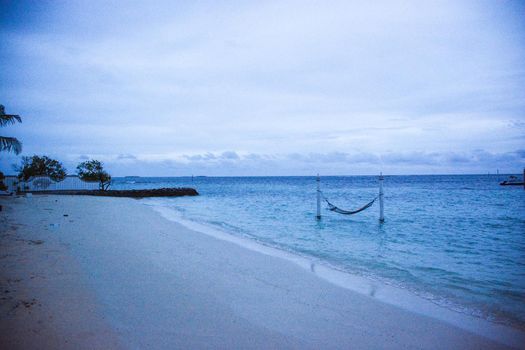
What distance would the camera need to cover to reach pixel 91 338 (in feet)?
13.0

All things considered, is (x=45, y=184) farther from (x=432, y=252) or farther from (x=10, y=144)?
(x=432, y=252)

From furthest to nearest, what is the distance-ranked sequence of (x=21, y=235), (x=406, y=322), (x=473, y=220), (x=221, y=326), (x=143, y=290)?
(x=473, y=220), (x=21, y=235), (x=143, y=290), (x=406, y=322), (x=221, y=326)

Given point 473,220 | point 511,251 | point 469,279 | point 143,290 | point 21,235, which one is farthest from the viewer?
point 473,220

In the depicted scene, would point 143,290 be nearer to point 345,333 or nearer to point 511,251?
point 345,333

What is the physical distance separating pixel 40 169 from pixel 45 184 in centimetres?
300

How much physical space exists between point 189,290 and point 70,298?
2096 millimetres

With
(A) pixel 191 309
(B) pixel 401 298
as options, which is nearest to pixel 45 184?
(A) pixel 191 309

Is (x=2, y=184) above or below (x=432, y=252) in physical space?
above

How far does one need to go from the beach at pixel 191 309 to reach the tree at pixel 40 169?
3536 cm

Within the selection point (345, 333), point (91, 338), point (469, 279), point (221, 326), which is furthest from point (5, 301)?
point (469, 279)

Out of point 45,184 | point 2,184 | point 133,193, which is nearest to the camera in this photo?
point 2,184

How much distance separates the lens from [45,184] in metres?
35.4

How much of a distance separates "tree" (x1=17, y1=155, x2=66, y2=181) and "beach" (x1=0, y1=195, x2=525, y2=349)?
35.4m

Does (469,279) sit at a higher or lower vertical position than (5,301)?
lower
